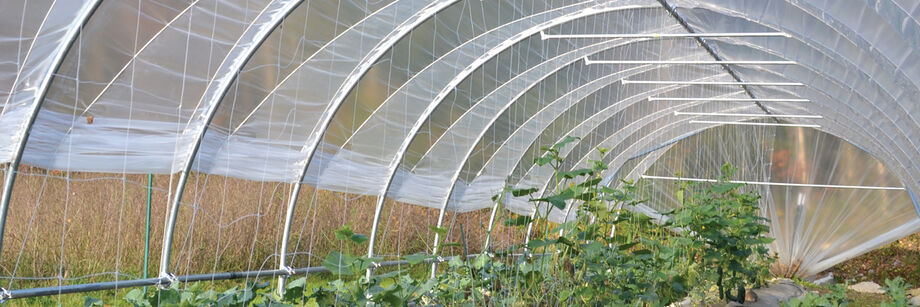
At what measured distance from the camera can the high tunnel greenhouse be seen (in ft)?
17.3

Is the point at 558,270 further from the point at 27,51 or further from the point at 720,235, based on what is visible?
the point at 27,51

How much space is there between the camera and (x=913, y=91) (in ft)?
24.7

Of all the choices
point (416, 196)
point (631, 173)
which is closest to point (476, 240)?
point (416, 196)

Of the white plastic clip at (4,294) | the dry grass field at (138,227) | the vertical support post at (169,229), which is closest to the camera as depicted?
the white plastic clip at (4,294)

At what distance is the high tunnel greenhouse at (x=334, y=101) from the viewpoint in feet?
17.3

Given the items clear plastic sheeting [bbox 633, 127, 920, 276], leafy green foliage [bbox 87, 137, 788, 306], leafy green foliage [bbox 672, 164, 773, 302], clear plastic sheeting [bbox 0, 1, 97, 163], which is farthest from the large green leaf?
clear plastic sheeting [bbox 633, 127, 920, 276]

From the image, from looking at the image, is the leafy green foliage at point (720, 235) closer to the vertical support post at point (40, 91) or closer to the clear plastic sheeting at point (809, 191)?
the vertical support post at point (40, 91)

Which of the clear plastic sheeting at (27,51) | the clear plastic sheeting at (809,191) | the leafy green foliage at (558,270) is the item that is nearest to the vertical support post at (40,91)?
the clear plastic sheeting at (27,51)

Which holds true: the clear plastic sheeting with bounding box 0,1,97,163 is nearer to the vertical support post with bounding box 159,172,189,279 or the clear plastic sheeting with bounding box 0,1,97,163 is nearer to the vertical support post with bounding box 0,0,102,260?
the vertical support post with bounding box 0,0,102,260

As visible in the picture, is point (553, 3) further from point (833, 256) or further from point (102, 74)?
point (833, 256)

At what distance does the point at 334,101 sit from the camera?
289 inches

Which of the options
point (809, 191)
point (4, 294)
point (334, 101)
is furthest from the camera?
point (809, 191)

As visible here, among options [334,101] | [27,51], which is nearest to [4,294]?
[27,51]

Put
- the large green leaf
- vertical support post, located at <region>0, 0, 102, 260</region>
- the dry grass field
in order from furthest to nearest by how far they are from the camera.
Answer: the dry grass field
vertical support post, located at <region>0, 0, 102, 260</region>
the large green leaf
